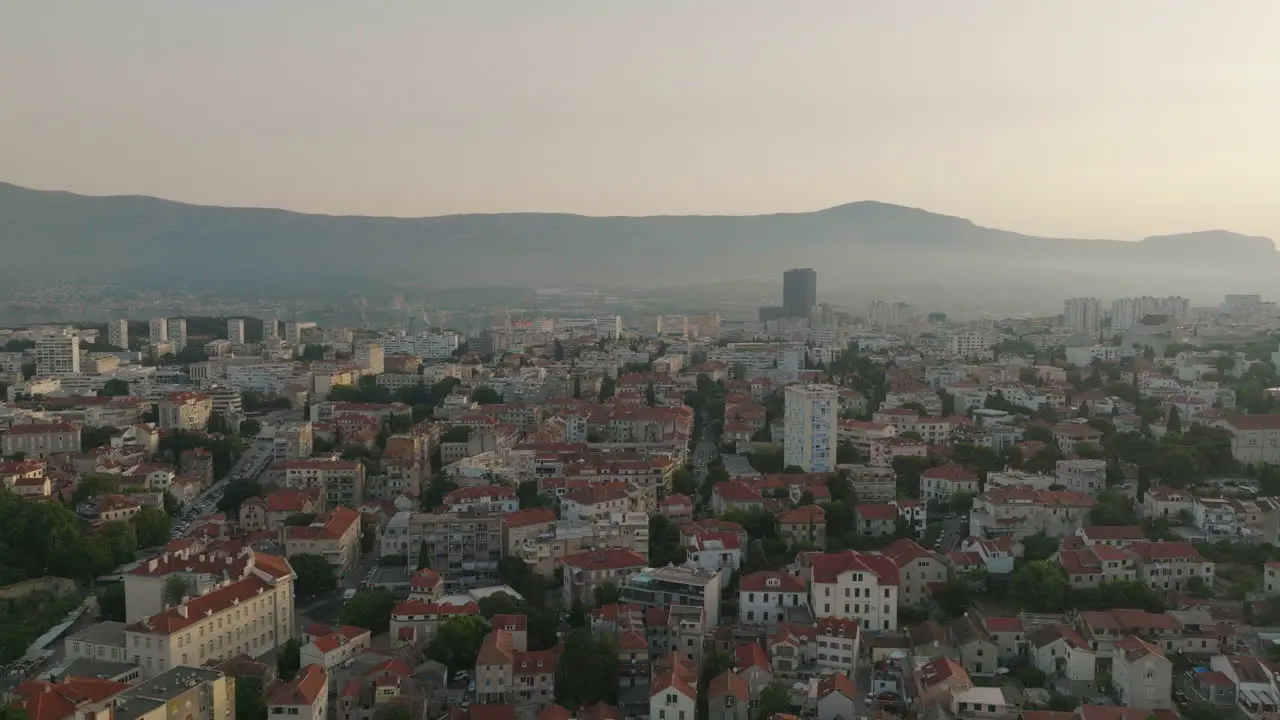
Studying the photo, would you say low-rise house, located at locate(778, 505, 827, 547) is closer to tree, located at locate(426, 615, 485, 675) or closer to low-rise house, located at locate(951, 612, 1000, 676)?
low-rise house, located at locate(951, 612, 1000, 676)

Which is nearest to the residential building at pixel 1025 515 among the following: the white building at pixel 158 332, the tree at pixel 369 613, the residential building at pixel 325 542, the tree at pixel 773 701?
the tree at pixel 773 701

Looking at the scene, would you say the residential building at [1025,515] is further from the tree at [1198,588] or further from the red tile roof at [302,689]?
the red tile roof at [302,689]

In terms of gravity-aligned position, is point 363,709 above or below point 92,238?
below

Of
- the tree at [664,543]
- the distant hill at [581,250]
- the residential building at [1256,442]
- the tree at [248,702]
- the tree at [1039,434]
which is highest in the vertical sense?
the distant hill at [581,250]

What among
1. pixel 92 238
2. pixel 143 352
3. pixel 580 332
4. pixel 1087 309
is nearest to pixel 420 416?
pixel 143 352

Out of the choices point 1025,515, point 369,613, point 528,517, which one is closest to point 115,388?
point 528,517

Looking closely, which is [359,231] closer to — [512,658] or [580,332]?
[580,332]
